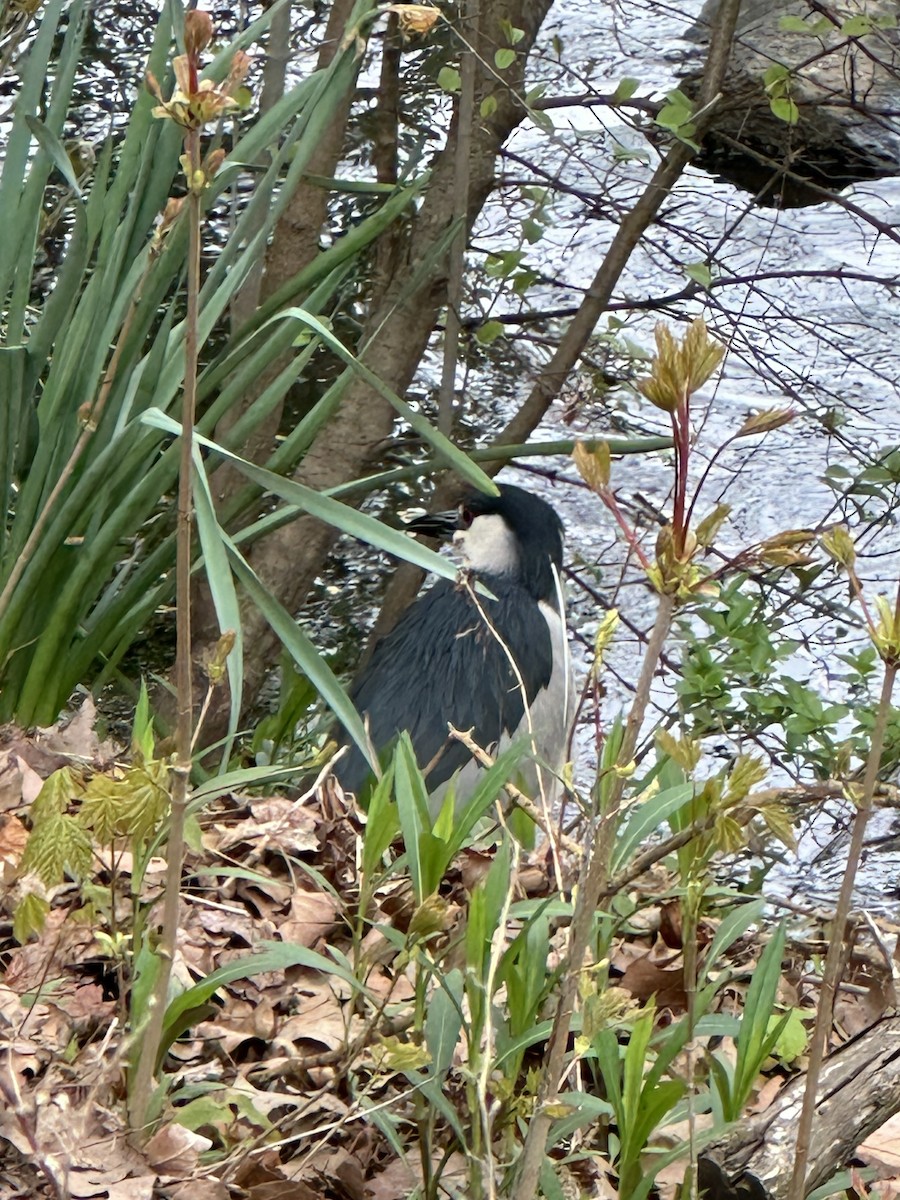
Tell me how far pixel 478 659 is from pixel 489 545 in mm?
848

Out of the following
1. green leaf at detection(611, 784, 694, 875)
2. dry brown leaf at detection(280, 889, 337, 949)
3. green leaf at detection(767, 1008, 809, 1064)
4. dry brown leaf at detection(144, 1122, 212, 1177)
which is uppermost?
green leaf at detection(611, 784, 694, 875)

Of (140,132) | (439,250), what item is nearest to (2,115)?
(140,132)

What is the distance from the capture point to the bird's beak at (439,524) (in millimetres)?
4883

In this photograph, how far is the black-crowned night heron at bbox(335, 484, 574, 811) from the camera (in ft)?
12.8

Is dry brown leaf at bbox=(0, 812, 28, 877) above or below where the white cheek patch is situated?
below

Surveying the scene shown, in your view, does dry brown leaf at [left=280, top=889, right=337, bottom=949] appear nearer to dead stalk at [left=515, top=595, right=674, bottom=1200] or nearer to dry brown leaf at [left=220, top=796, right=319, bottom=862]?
dry brown leaf at [left=220, top=796, right=319, bottom=862]

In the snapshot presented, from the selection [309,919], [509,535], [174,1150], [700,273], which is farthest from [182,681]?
[509,535]

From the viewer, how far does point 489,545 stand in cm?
484

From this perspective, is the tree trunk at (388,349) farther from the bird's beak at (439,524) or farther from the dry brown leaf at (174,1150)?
the dry brown leaf at (174,1150)

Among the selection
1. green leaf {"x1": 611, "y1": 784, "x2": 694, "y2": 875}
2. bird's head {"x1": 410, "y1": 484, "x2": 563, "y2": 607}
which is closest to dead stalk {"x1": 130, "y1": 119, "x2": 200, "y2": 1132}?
green leaf {"x1": 611, "y1": 784, "x2": 694, "y2": 875}

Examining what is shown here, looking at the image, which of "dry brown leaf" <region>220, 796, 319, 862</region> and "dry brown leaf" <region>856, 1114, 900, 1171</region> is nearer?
"dry brown leaf" <region>856, 1114, 900, 1171</region>

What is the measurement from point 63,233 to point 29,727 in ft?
11.8

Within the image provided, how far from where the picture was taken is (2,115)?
2.97 m

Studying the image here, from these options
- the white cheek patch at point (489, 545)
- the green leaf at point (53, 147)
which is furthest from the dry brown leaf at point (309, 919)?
the white cheek patch at point (489, 545)
